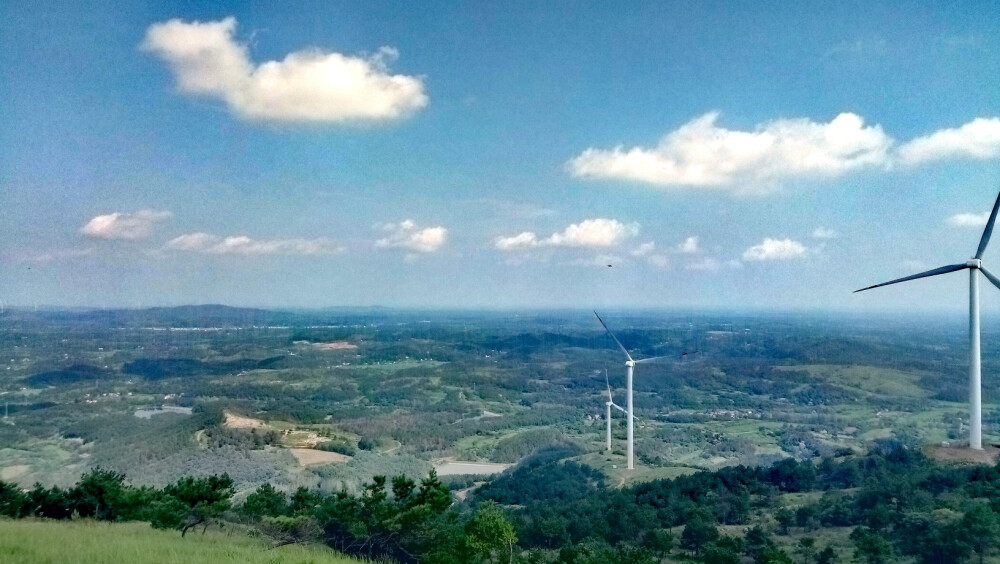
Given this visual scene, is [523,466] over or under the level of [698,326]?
under

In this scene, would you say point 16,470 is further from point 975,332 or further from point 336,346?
point 336,346

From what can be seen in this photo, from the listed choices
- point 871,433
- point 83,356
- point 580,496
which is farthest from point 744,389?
point 83,356

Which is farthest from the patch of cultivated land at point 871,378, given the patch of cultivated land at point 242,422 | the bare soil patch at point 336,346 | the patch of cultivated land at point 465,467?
the patch of cultivated land at point 242,422

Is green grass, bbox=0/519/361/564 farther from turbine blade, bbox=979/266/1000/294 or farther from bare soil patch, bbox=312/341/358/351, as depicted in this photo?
bare soil patch, bbox=312/341/358/351

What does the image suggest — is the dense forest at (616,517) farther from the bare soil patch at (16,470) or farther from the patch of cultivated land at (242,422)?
the patch of cultivated land at (242,422)

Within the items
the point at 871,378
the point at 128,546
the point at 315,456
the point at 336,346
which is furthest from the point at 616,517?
the point at 336,346

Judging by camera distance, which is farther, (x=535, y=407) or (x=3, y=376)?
(x=535, y=407)

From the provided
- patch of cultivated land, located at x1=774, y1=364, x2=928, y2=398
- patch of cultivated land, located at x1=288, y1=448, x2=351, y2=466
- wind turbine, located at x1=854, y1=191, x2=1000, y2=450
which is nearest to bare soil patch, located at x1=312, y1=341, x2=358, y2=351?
patch of cultivated land, located at x1=288, y1=448, x2=351, y2=466

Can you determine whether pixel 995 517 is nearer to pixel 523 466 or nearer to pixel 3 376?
pixel 523 466
